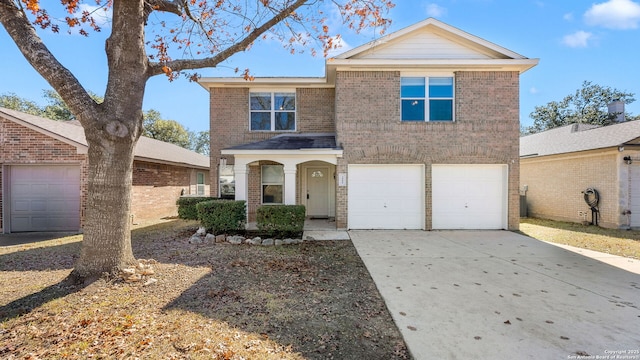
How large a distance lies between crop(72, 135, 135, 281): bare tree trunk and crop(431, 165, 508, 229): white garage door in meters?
9.25

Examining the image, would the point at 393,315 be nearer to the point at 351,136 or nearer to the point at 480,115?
the point at 351,136

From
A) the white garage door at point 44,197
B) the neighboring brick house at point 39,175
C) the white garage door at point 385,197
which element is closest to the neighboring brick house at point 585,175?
the white garage door at point 385,197

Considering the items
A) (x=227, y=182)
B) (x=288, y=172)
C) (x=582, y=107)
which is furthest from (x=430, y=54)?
(x=582, y=107)

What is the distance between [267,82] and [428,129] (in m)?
6.58

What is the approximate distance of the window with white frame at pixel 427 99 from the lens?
1009 cm

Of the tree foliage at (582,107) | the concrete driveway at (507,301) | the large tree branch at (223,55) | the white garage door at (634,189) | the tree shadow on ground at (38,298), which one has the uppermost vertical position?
the tree foliage at (582,107)

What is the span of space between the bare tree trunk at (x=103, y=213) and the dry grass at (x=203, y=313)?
308 millimetres

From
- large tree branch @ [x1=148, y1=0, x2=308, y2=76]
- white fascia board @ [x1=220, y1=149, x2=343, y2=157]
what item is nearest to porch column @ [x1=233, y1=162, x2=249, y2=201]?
white fascia board @ [x1=220, y1=149, x2=343, y2=157]

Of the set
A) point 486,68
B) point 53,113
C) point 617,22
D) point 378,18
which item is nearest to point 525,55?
point 486,68

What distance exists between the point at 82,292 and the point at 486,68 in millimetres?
12528

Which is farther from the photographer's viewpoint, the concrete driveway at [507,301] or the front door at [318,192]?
the front door at [318,192]

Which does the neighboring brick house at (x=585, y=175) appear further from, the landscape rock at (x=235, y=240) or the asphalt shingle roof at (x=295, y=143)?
the landscape rock at (x=235, y=240)

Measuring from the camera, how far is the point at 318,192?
12648mm

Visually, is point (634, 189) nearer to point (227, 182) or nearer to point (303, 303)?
point (303, 303)
